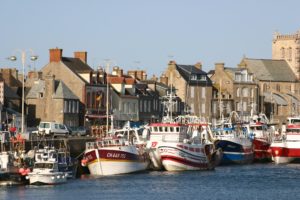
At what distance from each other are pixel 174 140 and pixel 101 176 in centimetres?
1055

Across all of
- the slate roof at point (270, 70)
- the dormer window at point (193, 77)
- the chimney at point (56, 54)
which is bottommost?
the dormer window at point (193, 77)

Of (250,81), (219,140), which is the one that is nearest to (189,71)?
(250,81)

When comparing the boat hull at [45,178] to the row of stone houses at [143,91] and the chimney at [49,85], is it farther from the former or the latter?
the chimney at [49,85]

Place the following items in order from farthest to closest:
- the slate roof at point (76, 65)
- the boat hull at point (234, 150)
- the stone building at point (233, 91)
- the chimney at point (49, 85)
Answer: the stone building at point (233, 91) < the slate roof at point (76, 65) < the chimney at point (49, 85) < the boat hull at point (234, 150)

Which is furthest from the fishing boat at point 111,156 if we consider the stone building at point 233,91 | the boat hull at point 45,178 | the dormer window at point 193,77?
the stone building at point 233,91

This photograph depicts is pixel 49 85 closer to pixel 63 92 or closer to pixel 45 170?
pixel 63 92

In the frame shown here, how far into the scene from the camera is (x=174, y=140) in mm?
83625

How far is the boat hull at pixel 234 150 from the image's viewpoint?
9844 centimetres

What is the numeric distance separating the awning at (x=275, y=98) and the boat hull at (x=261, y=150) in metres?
41.5

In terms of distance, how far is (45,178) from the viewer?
214ft

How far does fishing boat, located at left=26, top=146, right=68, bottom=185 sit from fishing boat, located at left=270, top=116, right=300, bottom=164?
125 feet

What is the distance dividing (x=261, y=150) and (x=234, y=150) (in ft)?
29.9

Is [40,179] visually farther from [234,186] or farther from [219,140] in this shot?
[219,140]

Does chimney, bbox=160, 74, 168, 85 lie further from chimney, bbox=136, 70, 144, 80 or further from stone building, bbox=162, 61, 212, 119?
chimney, bbox=136, 70, 144, 80
